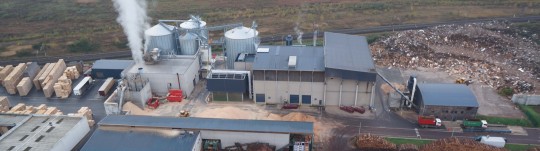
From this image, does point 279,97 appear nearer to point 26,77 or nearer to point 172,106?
point 172,106

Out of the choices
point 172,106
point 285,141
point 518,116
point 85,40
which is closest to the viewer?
point 285,141

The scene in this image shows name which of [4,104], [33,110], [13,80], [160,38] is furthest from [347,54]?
[13,80]

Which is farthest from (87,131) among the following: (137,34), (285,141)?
(285,141)

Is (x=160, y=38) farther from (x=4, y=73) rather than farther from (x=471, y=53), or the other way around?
(x=471, y=53)

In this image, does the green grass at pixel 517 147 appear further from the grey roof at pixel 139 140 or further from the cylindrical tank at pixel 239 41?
the cylindrical tank at pixel 239 41

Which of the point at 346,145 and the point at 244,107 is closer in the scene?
the point at 346,145

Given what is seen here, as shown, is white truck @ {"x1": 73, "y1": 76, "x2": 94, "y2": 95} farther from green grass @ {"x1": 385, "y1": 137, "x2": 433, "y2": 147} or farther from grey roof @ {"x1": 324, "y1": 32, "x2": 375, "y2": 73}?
green grass @ {"x1": 385, "y1": 137, "x2": 433, "y2": 147}
